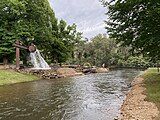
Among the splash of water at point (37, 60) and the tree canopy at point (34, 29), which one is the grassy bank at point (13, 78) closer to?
the tree canopy at point (34, 29)

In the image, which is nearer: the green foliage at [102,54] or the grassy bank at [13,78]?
the grassy bank at [13,78]

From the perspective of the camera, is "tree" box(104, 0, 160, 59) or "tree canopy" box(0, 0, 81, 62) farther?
"tree canopy" box(0, 0, 81, 62)

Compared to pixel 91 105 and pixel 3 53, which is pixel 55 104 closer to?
pixel 91 105

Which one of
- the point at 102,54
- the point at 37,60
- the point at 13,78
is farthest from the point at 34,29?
the point at 102,54

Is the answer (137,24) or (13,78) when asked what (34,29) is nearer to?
(13,78)

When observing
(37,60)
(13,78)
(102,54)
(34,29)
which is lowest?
(13,78)

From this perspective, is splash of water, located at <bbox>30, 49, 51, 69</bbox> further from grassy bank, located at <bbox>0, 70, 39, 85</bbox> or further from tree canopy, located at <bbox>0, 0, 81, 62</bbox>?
grassy bank, located at <bbox>0, 70, 39, 85</bbox>

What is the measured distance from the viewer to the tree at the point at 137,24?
71.9 feet

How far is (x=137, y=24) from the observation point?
24.5 meters

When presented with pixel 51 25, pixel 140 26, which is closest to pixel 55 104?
pixel 140 26

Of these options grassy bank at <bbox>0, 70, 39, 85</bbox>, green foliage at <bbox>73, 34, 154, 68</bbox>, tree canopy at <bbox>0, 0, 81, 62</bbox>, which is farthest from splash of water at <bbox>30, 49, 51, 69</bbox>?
green foliage at <bbox>73, 34, 154, 68</bbox>

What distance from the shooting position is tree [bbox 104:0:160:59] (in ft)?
71.9

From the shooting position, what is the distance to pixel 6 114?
634 inches

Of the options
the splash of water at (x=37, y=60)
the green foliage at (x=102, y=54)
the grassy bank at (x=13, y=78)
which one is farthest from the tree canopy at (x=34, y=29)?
the green foliage at (x=102, y=54)
